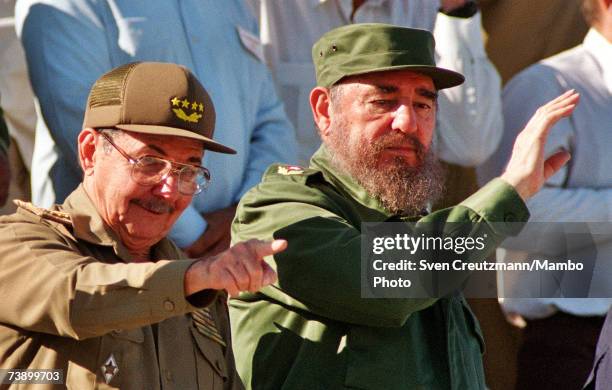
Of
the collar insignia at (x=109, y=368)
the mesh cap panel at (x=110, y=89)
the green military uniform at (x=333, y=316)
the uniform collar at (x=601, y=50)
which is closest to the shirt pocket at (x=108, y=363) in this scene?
the collar insignia at (x=109, y=368)

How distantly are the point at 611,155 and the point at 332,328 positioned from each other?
255 centimetres

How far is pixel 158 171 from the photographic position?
10.6 ft

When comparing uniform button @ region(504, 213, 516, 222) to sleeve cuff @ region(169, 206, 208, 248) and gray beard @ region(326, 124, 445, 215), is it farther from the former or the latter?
sleeve cuff @ region(169, 206, 208, 248)

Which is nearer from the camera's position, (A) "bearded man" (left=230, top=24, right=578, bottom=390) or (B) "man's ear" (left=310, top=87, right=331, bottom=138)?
(A) "bearded man" (left=230, top=24, right=578, bottom=390)

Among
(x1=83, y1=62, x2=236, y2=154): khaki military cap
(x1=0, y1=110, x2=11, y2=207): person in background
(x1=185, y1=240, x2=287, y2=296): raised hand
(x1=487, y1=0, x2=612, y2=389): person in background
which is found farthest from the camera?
(x1=487, y1=0, x2=612, y2=389): person in background

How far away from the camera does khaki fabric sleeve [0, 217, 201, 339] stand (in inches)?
112

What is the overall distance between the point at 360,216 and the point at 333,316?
1.17ft

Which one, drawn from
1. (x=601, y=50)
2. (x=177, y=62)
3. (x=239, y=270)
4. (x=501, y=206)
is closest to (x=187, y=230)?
(x=177, y=62)

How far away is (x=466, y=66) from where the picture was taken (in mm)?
5539

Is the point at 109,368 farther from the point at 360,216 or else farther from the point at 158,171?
the point at 360,216

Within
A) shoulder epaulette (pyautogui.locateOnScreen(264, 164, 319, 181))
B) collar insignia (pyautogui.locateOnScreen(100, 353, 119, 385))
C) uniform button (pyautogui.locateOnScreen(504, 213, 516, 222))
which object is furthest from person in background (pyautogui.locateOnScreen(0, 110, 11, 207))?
uniform button (pyautogui.locateOnScreen(504, 213, 516, 222))

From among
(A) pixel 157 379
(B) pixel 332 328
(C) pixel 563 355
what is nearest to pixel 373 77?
(B) pixel 332 328

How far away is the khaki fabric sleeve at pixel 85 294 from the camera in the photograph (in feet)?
9.30

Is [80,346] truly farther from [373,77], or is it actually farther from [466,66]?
[466,66]
